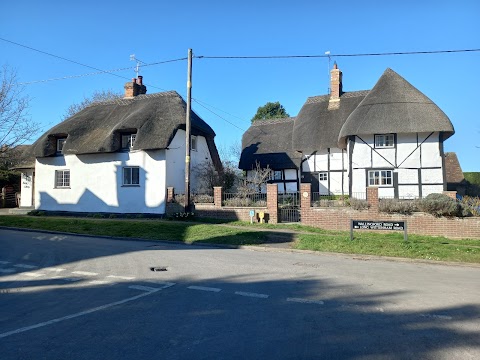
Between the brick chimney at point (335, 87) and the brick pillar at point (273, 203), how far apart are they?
13251 mm

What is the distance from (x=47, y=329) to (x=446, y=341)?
5170 mm

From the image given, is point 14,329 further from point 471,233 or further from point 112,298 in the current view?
point 471,233

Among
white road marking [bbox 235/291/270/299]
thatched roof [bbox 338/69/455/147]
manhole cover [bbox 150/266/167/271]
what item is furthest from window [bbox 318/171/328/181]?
white road marking [bbox 235/291/270/299]

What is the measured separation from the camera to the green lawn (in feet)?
39.1

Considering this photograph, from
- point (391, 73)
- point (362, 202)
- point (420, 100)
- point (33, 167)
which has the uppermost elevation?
point (391, 73)

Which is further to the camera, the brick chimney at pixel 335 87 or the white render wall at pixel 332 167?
the brick chimney at pixel 335 87

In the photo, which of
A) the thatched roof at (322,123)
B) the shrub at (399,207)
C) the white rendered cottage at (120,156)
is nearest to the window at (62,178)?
the white rendered cottage at (120,156)

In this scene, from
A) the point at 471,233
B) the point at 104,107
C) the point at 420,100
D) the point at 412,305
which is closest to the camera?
the point at 412,305

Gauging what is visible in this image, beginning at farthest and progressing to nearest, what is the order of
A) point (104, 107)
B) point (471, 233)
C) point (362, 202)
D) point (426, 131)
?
point (104, 107) < point (426, 131) < point (362, 202) < point (471, 233)

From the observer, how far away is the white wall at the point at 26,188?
94.4ft

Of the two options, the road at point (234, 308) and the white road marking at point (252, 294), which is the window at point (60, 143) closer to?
the road at point (234, 308)

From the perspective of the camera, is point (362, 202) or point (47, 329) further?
point (362, 202)

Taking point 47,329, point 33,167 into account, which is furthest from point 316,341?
point 33,167

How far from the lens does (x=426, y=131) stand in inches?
836
